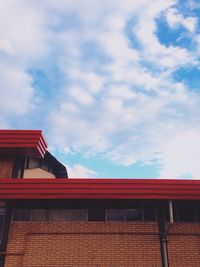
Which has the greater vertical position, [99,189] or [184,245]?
[99,189]

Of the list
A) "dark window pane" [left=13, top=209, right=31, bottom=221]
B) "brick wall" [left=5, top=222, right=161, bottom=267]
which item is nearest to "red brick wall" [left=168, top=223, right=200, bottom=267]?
"brick wall" [left=5, top=222, right=161, bottom=267]

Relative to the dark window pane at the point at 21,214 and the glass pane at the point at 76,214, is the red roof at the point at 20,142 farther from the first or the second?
the glass pane at the point at 76,214

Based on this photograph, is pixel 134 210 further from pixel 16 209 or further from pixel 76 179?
pixel 16 209

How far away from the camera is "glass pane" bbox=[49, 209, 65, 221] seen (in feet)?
34.8

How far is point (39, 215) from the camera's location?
10.6m

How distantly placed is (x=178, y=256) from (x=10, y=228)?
221 inches

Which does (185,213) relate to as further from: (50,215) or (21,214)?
(21,214)

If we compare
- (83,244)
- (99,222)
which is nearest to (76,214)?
(99,222)

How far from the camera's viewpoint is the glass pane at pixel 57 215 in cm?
1062

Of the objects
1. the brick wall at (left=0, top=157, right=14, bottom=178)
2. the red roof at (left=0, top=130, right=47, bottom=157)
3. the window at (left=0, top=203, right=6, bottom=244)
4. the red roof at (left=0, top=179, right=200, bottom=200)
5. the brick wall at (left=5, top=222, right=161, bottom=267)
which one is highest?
the red roof at (left=0, top=130, right=47, bottom=157)

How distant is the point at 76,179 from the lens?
1012 cm

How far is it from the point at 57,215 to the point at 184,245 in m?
4.37

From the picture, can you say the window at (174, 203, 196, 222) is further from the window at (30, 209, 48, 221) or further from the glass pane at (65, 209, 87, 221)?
the window at (30, 209, 48, 221)

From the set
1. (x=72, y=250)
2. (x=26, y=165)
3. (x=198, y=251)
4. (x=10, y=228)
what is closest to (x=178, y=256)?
(x=198, y=251)
